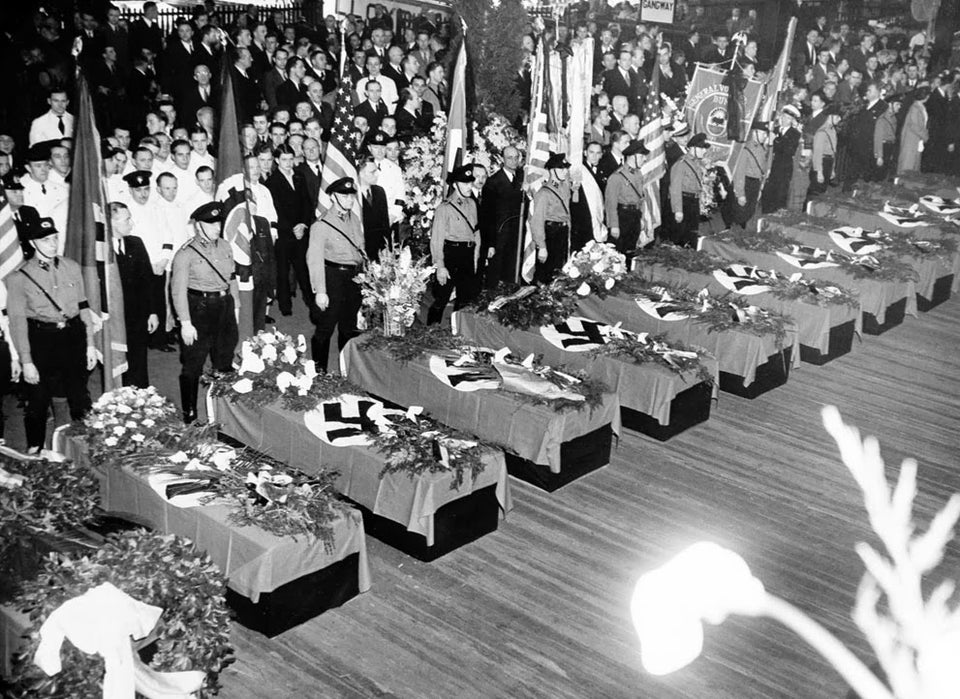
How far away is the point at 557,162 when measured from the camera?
36.0 ft

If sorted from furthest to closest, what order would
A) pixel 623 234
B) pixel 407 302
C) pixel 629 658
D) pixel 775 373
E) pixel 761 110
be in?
pixel 761 110, pixel 623 234, pixel 775 373, pixel 407 302, pixel 629 658

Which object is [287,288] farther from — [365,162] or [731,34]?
A: [731,34]

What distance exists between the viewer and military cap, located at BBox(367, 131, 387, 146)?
11.0 metres

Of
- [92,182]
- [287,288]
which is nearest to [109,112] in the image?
[287,288]

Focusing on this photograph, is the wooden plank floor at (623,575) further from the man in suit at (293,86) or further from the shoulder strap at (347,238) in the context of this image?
the man in suit at (293,86)

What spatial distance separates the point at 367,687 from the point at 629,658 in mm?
1602

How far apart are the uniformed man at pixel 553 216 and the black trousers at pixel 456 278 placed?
0.88 m

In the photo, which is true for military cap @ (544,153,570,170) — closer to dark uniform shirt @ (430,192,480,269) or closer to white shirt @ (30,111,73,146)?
dark uniform shirt @ (430,192,480,269)

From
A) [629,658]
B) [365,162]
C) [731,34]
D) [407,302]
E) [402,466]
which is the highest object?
[731,34]

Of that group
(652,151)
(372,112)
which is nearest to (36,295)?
(372,112)

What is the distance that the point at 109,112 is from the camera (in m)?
12.0

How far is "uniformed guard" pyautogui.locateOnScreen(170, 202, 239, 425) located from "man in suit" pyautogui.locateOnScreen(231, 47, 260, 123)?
5001 millimetres

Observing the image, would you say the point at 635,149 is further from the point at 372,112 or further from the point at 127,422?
the point at 127,422

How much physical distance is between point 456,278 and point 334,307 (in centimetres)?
165
